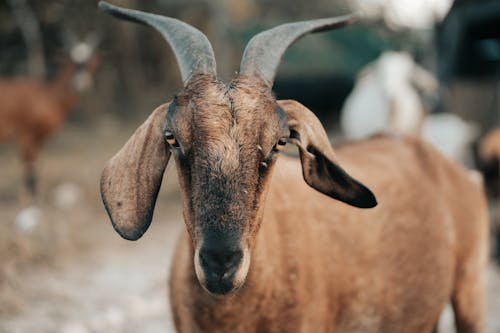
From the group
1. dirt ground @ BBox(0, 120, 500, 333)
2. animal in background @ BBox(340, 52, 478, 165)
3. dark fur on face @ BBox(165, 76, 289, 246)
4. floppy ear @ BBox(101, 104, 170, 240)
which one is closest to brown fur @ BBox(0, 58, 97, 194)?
dirt ground @ BBox(0, 120, 500, 333)

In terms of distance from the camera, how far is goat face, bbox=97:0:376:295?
184 cm

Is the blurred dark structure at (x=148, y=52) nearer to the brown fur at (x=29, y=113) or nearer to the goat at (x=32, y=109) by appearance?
the goat at (x=32, y=109)

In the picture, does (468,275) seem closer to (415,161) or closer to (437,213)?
(437,213)

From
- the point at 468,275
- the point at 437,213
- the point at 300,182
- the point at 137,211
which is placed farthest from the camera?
the point at 468,275

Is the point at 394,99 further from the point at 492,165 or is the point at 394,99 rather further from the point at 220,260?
the point at 220,260

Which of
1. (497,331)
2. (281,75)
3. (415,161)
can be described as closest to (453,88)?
(281,75)

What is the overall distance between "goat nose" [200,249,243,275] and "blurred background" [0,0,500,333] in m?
2.87

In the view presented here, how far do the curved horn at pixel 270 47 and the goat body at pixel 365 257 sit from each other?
0.64 metres

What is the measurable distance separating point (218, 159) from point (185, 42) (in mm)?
669

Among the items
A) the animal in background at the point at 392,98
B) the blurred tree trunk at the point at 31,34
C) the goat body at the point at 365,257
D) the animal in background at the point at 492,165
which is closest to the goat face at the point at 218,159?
the goat body at the point at 365,257

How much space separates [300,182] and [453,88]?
28.7ft

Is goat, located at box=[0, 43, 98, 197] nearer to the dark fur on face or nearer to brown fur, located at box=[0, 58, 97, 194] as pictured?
brown fur, located at box=[0, 58, 97, 194]

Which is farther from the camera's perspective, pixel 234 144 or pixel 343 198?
pixel 343 198

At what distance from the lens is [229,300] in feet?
7.14
